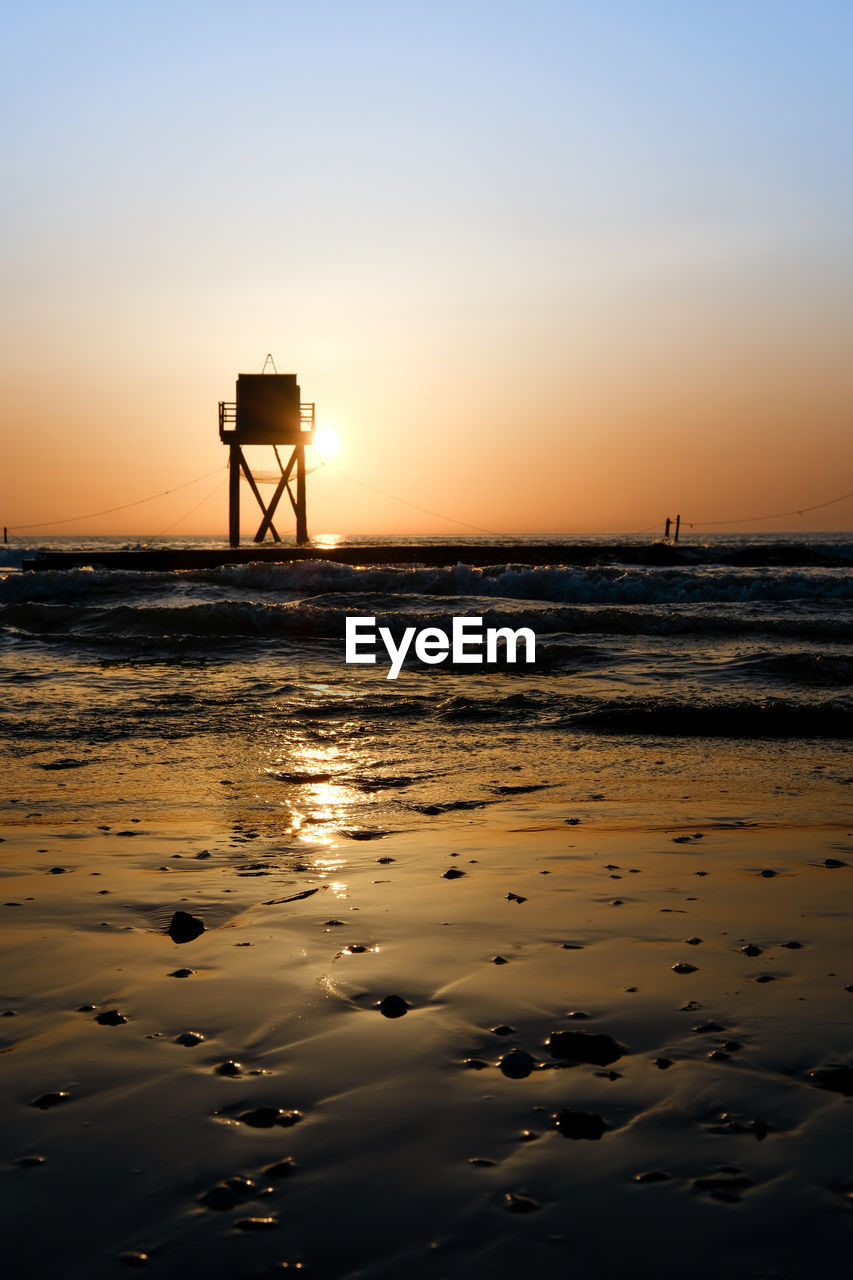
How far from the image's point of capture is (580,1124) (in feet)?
5.83

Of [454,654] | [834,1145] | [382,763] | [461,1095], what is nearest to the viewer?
[834,1145]

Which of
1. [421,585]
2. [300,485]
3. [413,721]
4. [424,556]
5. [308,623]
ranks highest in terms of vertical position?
[300,485]

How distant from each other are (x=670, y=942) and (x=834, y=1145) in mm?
1013

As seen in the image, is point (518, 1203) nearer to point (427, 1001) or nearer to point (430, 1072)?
point (430, 1072)

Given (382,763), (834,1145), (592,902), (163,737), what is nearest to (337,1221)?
(834,1145)

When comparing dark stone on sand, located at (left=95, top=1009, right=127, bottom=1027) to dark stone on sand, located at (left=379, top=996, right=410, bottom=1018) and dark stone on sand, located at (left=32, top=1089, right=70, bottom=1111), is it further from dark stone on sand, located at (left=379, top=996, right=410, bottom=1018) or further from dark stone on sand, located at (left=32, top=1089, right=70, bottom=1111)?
dark stone on sand, located at (left=379, top=996, right=410, bottom=1018)

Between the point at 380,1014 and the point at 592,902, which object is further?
the point at 592,902

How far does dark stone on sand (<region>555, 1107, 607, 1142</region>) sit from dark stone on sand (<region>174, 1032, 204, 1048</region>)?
0.76 meters

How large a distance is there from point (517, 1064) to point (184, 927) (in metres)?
1.18

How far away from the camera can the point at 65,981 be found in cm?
243

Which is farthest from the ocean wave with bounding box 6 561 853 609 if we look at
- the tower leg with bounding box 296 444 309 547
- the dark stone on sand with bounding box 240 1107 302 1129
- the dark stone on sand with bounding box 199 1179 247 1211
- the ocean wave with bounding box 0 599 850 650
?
the tower leg with bounding box 296 444 309 547

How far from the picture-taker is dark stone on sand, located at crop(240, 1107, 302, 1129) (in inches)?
69.9

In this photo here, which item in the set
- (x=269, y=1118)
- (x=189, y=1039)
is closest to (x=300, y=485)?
(x=189, y=1039)

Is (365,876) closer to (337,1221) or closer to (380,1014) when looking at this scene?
(380,1014)
